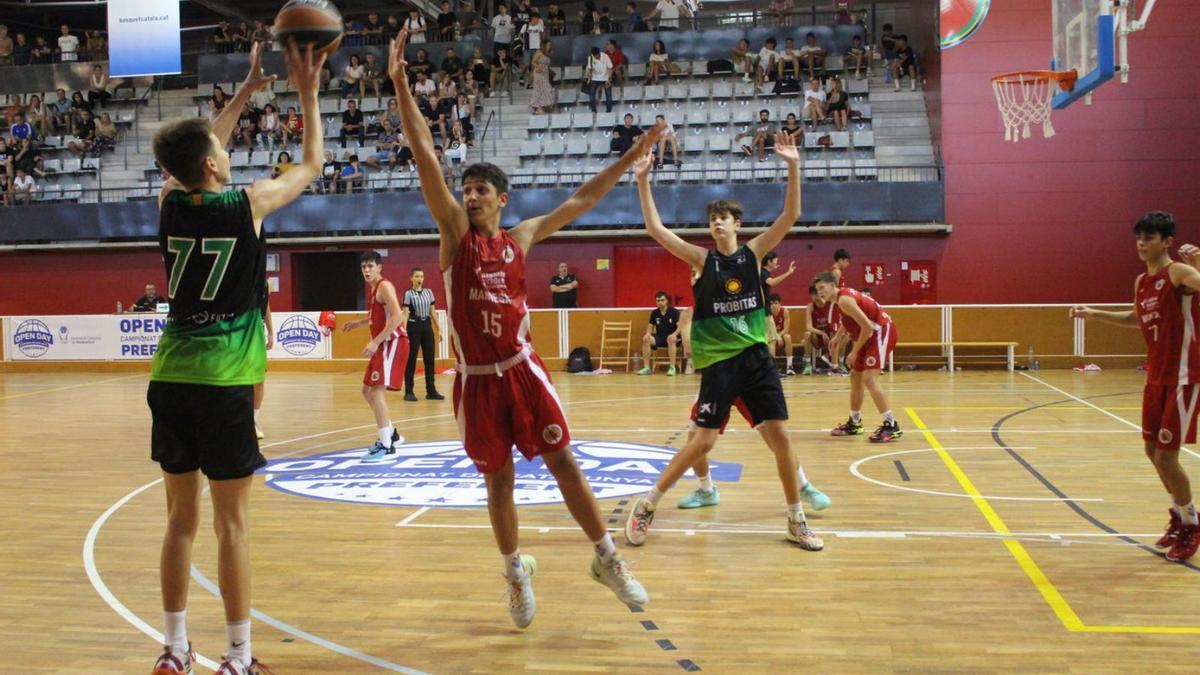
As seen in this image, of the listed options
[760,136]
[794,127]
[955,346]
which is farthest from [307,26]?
[760,136]

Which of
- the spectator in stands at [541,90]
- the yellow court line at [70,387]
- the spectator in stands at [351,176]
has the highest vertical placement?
the spectator in stands at [541,90]

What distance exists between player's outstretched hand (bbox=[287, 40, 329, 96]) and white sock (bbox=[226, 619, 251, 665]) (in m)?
1.89

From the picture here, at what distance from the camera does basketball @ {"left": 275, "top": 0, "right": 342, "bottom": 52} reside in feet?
12.0

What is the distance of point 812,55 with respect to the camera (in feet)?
76.0

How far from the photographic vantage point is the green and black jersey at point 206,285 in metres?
3.57

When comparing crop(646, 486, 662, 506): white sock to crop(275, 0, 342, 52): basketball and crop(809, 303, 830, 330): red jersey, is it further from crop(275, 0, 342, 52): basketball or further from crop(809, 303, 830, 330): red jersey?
crop(809, 303, 830, 330): red jersey

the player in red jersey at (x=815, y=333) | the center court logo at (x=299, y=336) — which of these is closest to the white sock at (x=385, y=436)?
the player in red jersey at (x=815, y=333)

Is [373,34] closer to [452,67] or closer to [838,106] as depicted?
[452,67]

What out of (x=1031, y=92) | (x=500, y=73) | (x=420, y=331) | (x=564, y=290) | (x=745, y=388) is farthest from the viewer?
(x=500, y=73)

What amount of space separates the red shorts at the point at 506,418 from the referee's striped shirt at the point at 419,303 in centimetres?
998

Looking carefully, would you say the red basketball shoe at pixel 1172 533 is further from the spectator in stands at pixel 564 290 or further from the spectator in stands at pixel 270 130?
the spectator in stands at pixel 270 130

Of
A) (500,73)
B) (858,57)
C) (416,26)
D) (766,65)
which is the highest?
(416,26)

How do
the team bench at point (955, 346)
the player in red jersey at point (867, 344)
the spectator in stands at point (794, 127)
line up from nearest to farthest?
the player in red jersey at point (867, 344), the team bench at point (955, 346), the spectator in stands at point (794, 127)

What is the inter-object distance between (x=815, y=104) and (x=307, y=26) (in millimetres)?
19574
